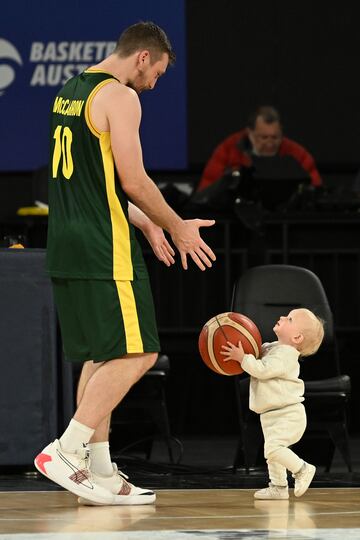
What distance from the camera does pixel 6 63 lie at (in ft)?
41.1

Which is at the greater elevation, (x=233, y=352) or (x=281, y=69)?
(x=281, y=69)

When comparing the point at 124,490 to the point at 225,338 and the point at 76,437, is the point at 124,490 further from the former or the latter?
the point at 225,338

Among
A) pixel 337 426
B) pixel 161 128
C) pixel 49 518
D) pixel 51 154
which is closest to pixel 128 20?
pixel 161 128

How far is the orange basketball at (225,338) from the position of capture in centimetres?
567

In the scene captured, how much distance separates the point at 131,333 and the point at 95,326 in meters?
0.14

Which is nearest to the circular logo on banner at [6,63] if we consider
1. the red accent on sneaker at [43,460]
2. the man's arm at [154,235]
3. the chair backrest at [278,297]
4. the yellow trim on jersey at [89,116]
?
the chair backrest at [278,297]

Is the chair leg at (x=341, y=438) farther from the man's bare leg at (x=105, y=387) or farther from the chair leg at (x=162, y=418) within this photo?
the man's bare leg at (x=105, y=387)

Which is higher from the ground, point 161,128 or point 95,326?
point 161,128

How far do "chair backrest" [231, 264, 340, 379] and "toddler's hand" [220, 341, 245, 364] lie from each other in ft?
5.34

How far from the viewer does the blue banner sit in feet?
41.2

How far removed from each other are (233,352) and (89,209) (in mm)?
881

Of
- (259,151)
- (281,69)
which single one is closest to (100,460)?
(259,151)

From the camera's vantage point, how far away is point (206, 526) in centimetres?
459

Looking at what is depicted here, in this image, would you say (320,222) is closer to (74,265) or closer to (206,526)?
(74,265)
